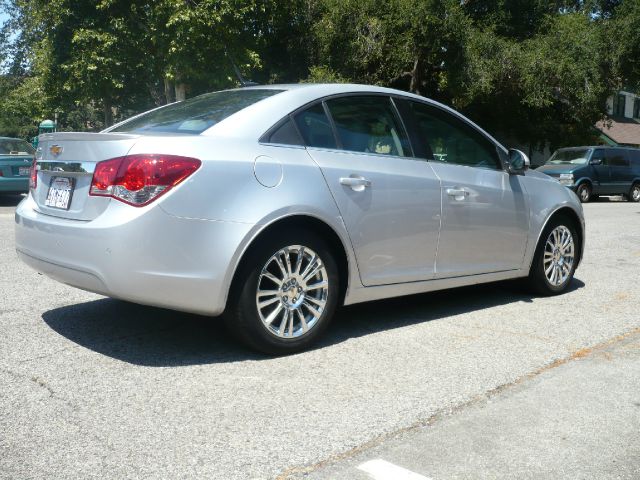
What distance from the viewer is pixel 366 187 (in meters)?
4.87

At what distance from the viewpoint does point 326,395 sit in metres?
3.88

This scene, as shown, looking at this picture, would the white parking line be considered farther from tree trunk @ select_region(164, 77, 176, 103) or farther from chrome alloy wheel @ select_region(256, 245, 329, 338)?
tree trunk @ select_region(164, 77, 176, 103)

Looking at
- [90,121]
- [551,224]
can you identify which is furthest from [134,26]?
[90,121]

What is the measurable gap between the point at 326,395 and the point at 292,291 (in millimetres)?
831

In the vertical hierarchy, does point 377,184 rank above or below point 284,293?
above

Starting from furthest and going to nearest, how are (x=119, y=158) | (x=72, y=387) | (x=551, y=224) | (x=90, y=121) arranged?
(x=90, y=121)
(x=551, y=224)
(x=119, y=158)
(x=72, y=387)

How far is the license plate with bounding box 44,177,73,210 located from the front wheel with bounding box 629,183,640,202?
80.1 feet

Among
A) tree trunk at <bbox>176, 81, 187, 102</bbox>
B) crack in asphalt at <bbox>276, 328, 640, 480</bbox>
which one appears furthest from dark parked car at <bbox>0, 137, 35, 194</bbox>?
crack in asphalt at <bbox>276, 328, 640, 480</bbox>

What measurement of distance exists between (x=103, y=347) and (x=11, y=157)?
1278 centimetres

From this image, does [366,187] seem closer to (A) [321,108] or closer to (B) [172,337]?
(A) [321,108]

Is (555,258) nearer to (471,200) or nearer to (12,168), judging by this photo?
(471,200)

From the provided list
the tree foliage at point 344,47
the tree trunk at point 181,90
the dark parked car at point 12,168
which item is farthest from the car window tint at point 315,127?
the tree trunk at point 181,90

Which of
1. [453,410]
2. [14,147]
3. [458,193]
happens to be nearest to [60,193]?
[453,410]

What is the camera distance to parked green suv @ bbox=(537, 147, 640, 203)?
23422mm
